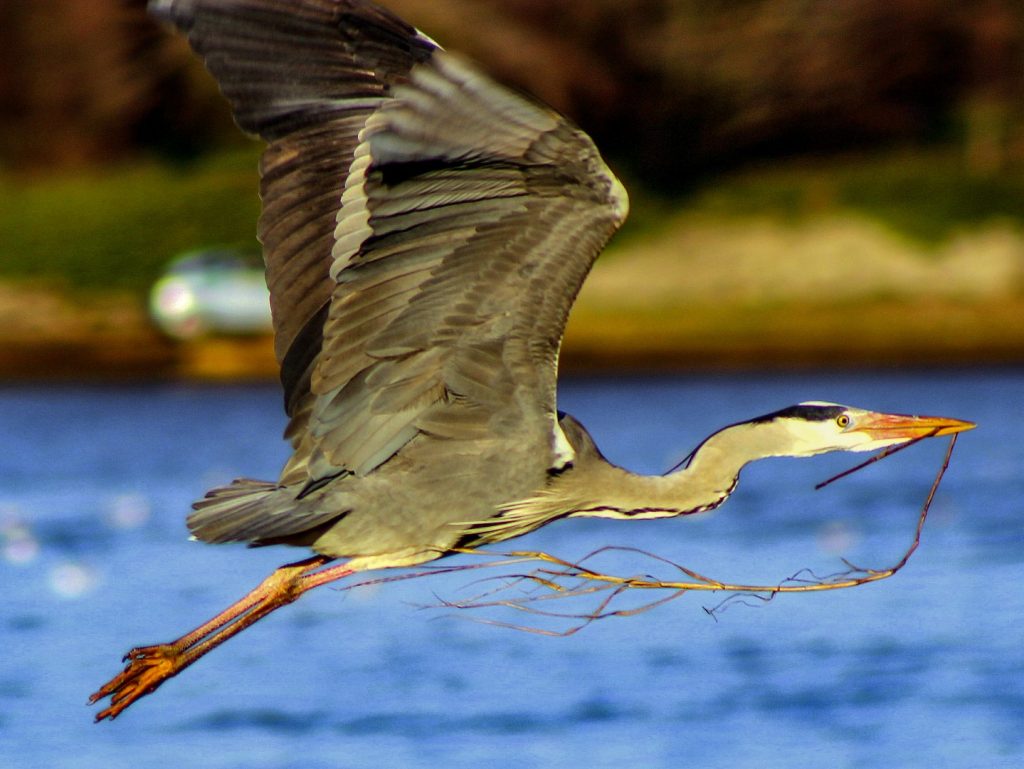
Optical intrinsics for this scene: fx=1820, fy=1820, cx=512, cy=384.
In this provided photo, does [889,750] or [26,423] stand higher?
[889,750]

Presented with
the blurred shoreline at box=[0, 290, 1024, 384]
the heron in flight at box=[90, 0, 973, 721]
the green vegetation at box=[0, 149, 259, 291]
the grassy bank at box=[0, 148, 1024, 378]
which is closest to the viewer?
the heron in flight at box=[90, 0, 973, 721]

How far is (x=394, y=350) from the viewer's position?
4.89 meters

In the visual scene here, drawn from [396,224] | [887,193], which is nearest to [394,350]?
[396,224]

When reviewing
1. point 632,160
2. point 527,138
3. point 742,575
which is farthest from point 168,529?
point 632,160

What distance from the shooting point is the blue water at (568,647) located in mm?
6242

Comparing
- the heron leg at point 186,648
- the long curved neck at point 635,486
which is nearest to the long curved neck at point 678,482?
the long curved neck at point 635,486

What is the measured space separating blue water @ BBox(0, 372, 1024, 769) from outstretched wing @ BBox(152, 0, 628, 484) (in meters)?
0.84

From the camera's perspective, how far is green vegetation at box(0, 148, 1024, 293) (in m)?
19.9

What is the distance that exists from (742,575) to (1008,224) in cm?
1180

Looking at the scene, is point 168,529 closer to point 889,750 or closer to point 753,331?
point 889,750

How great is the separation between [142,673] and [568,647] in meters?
2.60

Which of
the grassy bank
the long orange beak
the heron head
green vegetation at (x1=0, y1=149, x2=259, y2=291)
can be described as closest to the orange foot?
the heron head

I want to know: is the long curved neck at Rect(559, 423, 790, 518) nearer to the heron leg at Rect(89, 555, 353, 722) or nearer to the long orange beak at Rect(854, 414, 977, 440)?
the long orange beak at Rect(854, 414, 977, 440)

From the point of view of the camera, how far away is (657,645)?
24.3ft
